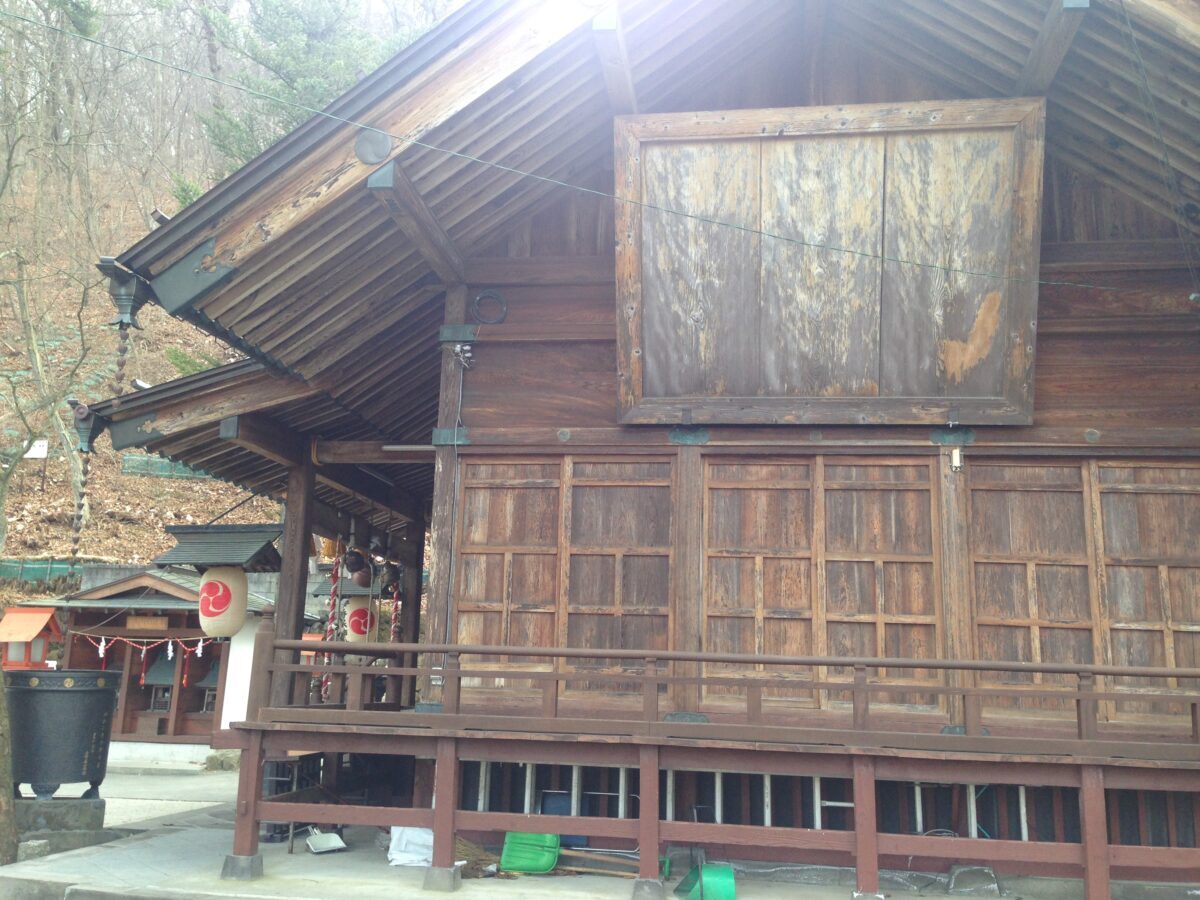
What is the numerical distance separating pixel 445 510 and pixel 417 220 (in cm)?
264

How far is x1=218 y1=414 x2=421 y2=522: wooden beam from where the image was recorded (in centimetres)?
976

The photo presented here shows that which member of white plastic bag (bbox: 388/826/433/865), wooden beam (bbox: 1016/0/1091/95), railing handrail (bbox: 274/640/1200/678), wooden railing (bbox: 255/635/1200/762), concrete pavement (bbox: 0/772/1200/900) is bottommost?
concrete pavement (bbox: 0/772/1200/900)

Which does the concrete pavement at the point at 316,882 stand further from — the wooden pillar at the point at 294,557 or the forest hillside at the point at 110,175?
the forest hillside at the point at 110,175

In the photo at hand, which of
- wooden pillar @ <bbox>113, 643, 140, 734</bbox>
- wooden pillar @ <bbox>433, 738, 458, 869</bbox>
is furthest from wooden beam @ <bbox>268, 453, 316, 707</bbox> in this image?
wooden pillar @ <bbox>113, 643, 140, 734</bbox>

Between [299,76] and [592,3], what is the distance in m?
18.1

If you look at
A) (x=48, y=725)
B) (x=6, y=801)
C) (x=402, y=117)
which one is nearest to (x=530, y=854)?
(x=6, y=801)

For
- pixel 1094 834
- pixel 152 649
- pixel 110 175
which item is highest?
pixel 110 175

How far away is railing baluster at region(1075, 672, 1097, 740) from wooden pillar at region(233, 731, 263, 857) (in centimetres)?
636

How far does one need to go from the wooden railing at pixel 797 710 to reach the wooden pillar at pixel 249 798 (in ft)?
0.88

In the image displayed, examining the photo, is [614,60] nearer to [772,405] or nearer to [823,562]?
[772,405]

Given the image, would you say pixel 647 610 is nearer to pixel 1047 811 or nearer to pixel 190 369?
pixel 1047 811

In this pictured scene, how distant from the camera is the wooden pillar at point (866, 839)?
6809 millimetres

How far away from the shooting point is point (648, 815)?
7.02m

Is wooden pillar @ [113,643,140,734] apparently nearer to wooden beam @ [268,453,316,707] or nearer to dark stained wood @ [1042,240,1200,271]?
wooden beam @ [268,453,316,707]
